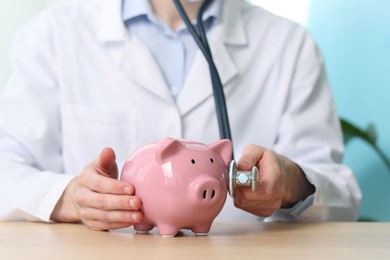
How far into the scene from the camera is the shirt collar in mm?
1262

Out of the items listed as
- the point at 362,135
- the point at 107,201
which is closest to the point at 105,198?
the point at 107,201

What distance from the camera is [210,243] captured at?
72 centimetres

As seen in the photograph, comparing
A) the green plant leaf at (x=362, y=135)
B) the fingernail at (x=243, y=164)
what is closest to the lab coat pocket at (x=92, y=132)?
the fingernail at (x=243, y=164)

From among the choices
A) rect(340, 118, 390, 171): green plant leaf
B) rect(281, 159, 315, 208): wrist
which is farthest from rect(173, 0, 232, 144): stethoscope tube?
rect(340, 118, 390, 171): green plant leaf

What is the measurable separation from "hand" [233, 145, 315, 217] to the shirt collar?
0.42 m

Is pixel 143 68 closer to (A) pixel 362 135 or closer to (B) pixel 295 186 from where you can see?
(B) pixel 295 186

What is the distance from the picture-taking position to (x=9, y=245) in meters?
0.71

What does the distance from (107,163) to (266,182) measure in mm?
194

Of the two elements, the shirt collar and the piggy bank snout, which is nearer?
the piggy bank snout

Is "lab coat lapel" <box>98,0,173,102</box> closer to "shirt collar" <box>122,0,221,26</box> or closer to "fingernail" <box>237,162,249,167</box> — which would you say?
"shirt collar" <box>122,0,221,26</box>

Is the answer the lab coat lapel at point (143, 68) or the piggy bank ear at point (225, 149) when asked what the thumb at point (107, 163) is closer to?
the piggy bank ear at point (225, 149)

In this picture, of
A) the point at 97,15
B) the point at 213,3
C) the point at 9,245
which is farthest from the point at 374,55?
the point at 9,245

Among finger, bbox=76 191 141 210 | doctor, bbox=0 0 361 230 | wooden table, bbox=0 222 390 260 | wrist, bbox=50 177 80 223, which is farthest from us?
doctor, bbox=0 0 361 230

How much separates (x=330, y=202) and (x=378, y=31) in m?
0.96
